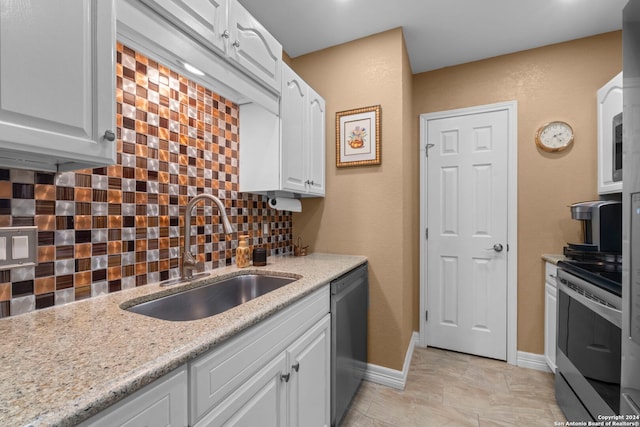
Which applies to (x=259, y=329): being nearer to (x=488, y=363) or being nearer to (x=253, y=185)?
(x=253, y=185)

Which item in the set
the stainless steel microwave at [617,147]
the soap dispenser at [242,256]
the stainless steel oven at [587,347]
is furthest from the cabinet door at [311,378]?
the stainless steel microwave at [617,147]

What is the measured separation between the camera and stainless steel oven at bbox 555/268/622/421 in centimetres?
122

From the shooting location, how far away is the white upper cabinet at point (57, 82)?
0.63m

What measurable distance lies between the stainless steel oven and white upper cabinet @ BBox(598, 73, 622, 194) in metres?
0.72

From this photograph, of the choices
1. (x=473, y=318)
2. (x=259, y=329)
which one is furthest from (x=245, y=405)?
(x=473, y=318)

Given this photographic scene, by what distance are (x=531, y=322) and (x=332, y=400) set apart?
1.86m

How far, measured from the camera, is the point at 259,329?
3.13 ft

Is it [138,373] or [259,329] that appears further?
[259,329]

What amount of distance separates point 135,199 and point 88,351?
29.4 inches

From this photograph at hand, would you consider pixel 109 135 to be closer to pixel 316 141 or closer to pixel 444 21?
pixel 316 141

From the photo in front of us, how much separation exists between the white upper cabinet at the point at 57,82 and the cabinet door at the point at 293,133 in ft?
3.32

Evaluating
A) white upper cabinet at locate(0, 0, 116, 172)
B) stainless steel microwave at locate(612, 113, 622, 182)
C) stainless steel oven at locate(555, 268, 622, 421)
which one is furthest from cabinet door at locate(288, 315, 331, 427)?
stainless steel microwave at locate(612, 113, 622, 182)

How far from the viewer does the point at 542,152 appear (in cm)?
231

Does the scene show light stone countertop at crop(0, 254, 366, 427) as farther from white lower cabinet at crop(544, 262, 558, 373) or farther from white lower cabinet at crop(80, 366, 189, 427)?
white lower cabinet at crop(544, 262, 558, 373)
